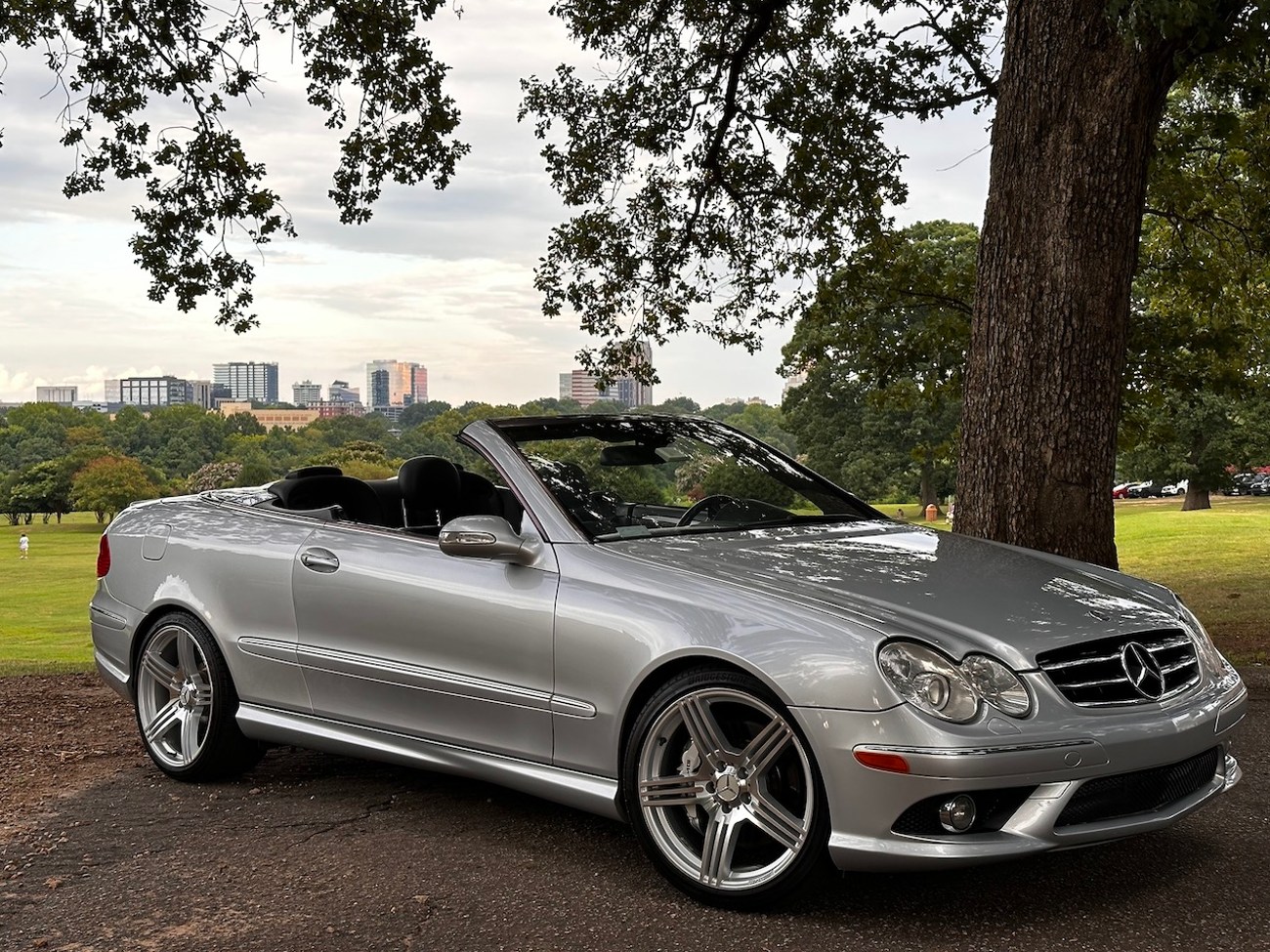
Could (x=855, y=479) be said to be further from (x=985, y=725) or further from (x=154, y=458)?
(x=154, y=458)

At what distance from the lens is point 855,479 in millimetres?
55438

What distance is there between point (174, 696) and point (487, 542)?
224 cm

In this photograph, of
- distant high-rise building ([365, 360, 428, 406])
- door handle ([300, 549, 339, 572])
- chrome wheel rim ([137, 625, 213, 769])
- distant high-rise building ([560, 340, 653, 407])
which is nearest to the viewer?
door handle ([300, 549, 339, 572])

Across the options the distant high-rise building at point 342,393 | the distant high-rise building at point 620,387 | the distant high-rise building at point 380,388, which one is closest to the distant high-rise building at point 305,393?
the distant high-rise building at point 342,393

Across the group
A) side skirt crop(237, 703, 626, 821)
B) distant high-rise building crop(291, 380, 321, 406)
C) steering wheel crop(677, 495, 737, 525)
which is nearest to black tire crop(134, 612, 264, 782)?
side skirt crop(237, 703, 626, 821)

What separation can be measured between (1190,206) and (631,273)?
6436 millimetres

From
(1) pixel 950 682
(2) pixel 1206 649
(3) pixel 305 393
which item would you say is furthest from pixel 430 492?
(3) pixel 305 393

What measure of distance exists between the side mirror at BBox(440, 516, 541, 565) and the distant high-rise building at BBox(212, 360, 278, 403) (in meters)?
119

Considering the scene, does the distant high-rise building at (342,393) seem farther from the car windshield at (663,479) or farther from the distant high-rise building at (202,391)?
the car windshield at (663,479)

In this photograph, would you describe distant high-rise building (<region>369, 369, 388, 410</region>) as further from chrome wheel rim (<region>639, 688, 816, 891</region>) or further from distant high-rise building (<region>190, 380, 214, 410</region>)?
distant high-rise building (<region>190, 380, 214, 410</region>)

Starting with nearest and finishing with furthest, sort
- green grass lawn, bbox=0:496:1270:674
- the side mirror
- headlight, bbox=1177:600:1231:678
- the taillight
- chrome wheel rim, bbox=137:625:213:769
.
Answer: headlight, bbox=1177:600:1231:678, the side mirror, chrome wheel rim, bbox=137:625:213:769, the taillight, green grass lawn, bbox=0:496:1270:674

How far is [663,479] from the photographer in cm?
545

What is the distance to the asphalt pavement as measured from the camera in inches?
156

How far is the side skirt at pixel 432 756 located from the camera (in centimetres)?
452
